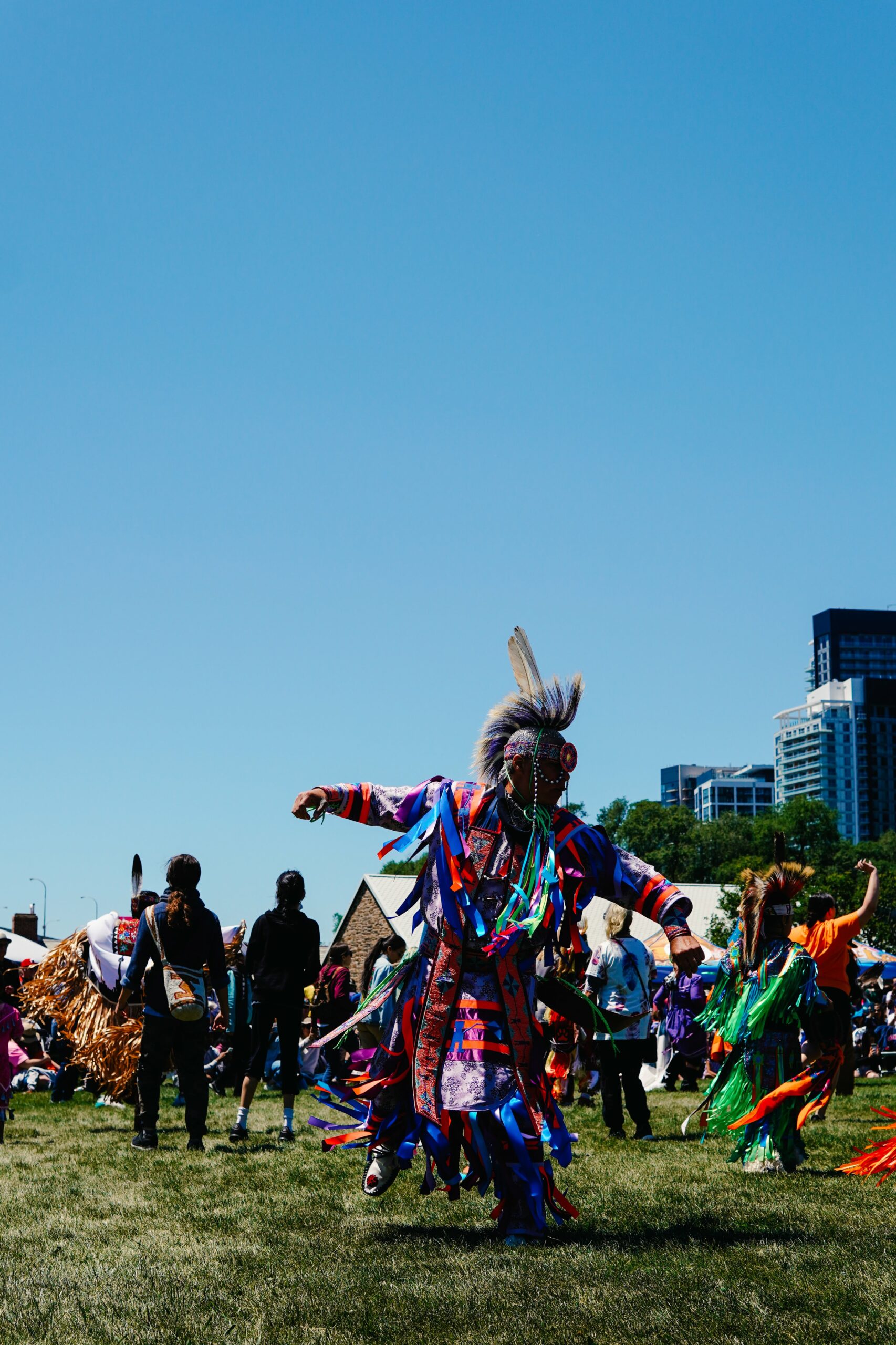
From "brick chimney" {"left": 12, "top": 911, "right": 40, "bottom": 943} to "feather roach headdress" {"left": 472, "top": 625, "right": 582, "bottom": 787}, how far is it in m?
36.3

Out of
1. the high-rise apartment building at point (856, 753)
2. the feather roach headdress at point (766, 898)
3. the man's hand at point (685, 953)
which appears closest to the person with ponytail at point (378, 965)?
the feather roach headdress at point (766, 898)

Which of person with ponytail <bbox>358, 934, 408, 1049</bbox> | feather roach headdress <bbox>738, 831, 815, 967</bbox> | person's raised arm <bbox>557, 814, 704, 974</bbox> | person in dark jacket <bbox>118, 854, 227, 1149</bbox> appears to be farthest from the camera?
person with ponytail <bbox>358, 934, 408, 1049</bbox>

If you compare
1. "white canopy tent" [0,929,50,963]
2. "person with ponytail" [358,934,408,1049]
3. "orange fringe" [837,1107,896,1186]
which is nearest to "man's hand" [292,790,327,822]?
"person with ponytail" [358,934,408,1049]

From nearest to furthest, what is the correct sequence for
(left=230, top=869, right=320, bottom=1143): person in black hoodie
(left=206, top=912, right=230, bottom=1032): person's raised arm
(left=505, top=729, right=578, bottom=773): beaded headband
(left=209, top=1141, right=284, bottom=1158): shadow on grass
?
(left=505, top=729, right=578, bottom=773): beaded headband, (left=209, top=1141, right=284, bottom=1158): shadow on grass, (left=206, top=912, right=230, bottom=1032): person's raised arm, (left=230, top=869, right=320, bottom=1143): person in black hoodie

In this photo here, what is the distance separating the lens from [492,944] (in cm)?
552

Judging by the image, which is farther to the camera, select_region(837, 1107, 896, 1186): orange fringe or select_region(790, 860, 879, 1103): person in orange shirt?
select_region(790, 860, 879, 1103): person in orange shirt

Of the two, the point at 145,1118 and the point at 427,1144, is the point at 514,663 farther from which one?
the point at 145,1118

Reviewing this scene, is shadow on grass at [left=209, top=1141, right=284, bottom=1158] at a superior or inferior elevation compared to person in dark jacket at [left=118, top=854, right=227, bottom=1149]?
inferior

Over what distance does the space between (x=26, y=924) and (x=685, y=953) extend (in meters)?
37.8

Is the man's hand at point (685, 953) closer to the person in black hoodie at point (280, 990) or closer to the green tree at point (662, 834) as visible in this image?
the person in black hoodie at point (280, 990)

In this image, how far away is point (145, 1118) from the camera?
907 cm

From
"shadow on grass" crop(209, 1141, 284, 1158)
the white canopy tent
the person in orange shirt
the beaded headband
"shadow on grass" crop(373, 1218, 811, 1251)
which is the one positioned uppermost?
the beaded headband

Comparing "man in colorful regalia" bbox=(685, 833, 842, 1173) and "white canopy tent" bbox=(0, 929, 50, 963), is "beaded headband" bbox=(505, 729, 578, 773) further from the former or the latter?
"white canopy tent" bbox=(0, 929, 50, 963)

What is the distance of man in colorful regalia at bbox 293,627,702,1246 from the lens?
17.6 ft
